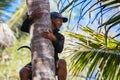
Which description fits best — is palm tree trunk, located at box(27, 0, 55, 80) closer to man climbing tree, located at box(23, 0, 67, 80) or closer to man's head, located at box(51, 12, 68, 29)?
man climbing tree, located at box(23, 0, 67, 80)

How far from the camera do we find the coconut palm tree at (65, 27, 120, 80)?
16.2 ft

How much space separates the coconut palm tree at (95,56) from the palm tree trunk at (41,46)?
149 cm

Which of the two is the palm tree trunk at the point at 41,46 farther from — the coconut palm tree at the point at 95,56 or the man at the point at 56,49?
the coconut palm tree at the point at 95,56

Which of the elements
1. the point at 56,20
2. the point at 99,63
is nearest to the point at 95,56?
the point at 99,63

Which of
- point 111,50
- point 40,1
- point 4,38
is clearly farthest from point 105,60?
point 4,38

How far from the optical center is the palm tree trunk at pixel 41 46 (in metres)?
3.23

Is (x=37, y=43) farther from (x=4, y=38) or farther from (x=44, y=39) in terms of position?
(x=4, y=38)

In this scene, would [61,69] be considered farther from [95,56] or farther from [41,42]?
[95,56]

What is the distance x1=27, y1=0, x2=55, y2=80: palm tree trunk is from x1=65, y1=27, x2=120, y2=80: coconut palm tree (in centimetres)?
149

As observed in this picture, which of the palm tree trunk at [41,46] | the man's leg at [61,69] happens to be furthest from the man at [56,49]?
the palm tree trunk at [41,46]

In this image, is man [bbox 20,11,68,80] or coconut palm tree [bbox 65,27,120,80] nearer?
man [bbox 20,11,68,80]

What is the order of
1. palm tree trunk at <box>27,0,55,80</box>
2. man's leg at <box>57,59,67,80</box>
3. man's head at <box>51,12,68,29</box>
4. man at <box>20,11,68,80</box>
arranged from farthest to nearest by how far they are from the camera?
man's head at <box>51,12,68,29</box>
man's leg at <box>57,59,67,80</box>
man at <box>20,11,68,80</box>
palm tree trunk at <box>27,0,55,80</box>

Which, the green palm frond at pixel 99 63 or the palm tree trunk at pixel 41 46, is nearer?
the palm tree trunk at pixel 41 46

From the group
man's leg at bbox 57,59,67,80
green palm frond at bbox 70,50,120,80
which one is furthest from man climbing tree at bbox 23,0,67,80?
green palm frond at bbox 70,50,120,80
